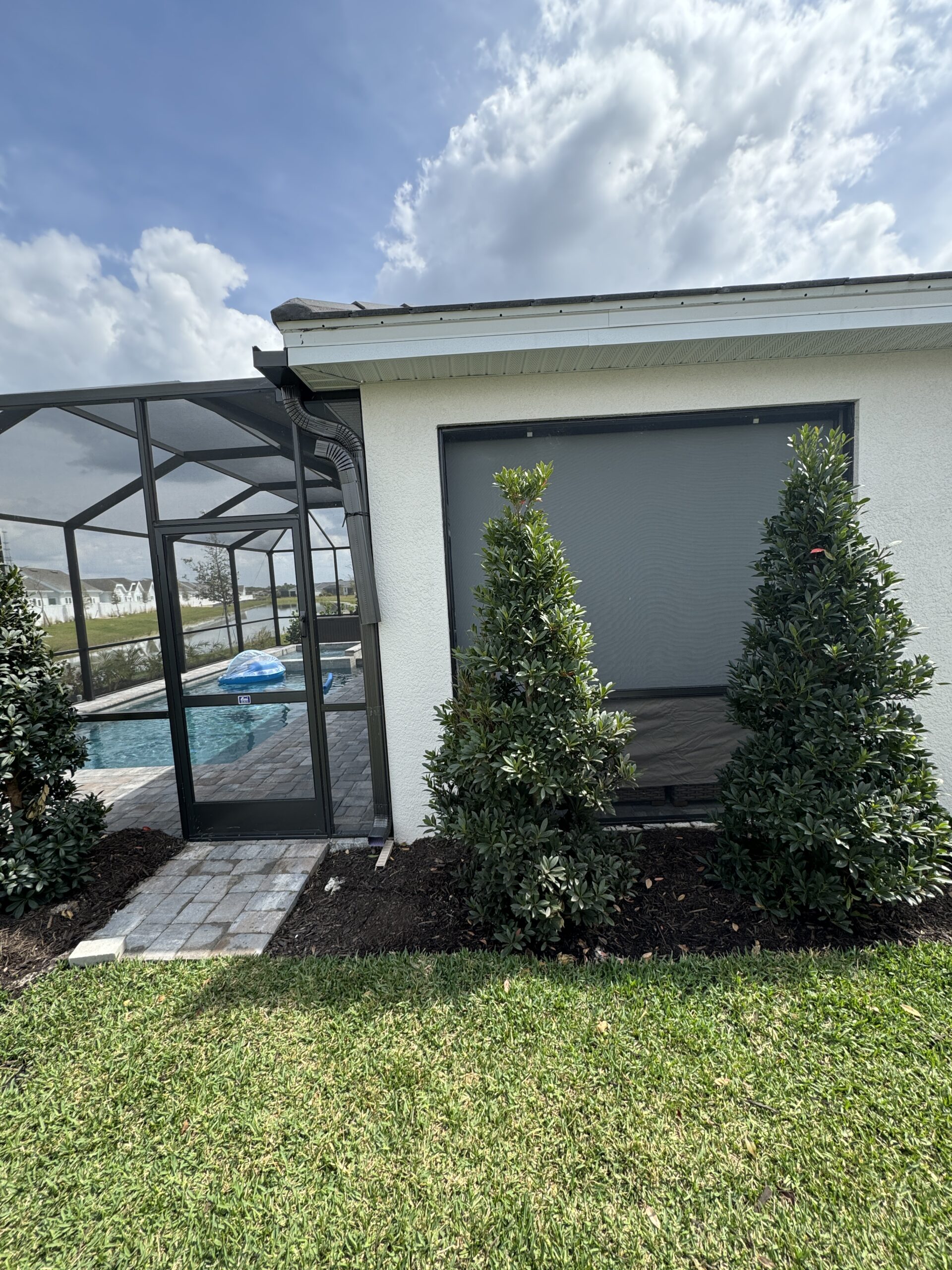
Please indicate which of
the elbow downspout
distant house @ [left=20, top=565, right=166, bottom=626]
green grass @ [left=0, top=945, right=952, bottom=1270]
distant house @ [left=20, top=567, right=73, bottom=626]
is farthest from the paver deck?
distant house @ [left=20, top=567, right=73, bottom=626]

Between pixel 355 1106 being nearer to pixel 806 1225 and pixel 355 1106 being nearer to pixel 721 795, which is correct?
pixel 806 1225

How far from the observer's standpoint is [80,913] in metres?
3.26

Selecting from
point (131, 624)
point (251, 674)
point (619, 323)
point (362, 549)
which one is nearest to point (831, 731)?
point (619, 323)

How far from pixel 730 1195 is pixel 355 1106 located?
132 cm

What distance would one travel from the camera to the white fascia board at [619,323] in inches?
123

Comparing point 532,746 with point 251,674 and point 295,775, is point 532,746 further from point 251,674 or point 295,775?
point 251,674

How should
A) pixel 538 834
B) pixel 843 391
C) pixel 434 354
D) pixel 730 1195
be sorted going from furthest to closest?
pixel 843 391 → pixel 434 354 → pixel 538 834 → pixel 730 1195

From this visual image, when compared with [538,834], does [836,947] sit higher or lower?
lower

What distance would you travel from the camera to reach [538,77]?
600 centimetres

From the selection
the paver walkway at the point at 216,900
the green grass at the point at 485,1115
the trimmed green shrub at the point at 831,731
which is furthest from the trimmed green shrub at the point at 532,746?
the paver walkway at the point at 216,900

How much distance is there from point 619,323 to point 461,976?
146 inches

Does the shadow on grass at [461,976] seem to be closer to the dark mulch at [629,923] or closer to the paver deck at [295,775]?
the dark mulch at [629,923]

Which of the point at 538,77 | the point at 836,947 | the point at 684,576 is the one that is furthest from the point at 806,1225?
the point at 538,77

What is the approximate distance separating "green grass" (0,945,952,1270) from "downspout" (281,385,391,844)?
146 centimetres
